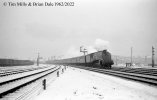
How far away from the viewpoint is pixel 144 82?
11.7 m

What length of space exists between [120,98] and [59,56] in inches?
5717

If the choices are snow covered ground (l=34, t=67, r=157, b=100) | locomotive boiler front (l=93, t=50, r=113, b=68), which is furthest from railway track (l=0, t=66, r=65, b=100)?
locomotive boiler front (l=93, t=50, r=113, b=68)

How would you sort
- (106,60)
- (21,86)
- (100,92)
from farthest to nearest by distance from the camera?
(106,60) < (21,86) < (100,92)

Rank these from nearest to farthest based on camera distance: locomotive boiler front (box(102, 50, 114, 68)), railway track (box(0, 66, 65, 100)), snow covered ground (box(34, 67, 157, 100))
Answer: snow covered ground (box(34, 67, 157, 100))
railway track (box(0, 66, 65, 100))
locomotive boiler front (box(102, 50, 114, 68))

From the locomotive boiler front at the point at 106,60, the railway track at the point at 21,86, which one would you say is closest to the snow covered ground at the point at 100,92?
the railway track at the point at 21,86

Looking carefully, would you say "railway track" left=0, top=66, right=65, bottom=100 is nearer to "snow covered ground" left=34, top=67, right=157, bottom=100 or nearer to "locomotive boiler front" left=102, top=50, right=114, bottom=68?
"snow covered ground" left=34, top=67, right=157, bottom=100

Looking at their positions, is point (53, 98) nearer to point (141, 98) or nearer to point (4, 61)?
point (141, 98)

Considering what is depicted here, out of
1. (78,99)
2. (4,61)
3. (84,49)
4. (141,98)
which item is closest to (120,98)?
(141,98)

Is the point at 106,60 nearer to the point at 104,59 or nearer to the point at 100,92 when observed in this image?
the point at 104,59

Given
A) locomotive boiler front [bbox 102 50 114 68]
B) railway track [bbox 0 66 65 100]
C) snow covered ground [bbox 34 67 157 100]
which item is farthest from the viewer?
locomotive boiler front [bbox 102 50 114 68]

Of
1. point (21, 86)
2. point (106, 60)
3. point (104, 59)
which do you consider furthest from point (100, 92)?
point (106, 60)

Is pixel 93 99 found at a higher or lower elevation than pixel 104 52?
lower

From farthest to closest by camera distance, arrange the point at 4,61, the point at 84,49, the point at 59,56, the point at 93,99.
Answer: the point at 59,56 < the point at 84,49 < the point at 4,61 < the point at 93,99

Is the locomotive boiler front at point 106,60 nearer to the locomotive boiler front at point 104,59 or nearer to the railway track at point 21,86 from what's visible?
the locomotive boiler front at point 104,59
